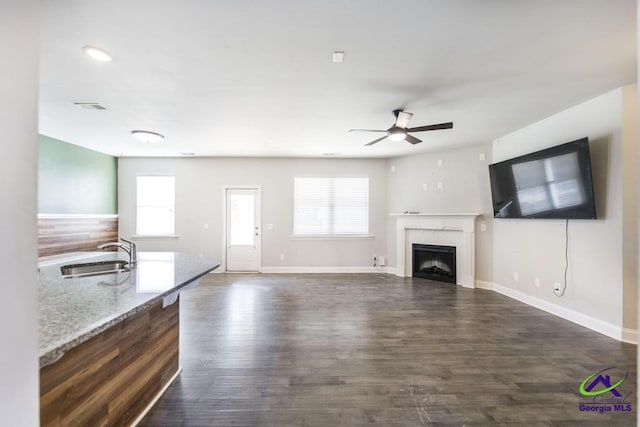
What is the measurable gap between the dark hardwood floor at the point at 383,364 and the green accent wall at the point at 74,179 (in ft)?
10.4

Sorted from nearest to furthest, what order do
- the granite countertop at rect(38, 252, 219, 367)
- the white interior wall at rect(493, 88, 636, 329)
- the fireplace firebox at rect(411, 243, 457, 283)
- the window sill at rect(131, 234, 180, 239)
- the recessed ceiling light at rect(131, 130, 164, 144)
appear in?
the granite countertop at rect(38, 252, 219, 367)
the white interior wall at rect(493, 88, 636, 329)
the recessed ceiling light at rect(131, 130, 164, 144)
the fireplace firebox at rect(411, 243, 457, 283)
the window sill at rect(131, 234, 180, 239)

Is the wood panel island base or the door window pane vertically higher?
the door window pane

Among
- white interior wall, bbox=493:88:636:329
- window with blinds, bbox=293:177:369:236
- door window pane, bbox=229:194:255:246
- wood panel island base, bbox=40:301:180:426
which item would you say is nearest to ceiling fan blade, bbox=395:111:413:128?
white interior wall, bbox=493:88:636:329

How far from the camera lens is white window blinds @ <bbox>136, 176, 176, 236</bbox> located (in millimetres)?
6289

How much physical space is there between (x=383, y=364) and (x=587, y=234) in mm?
2997

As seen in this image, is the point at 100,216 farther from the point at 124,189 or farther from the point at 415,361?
the point at 415,361

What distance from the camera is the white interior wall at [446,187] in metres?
4.94

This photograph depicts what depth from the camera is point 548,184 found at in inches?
138

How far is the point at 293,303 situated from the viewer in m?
4.06

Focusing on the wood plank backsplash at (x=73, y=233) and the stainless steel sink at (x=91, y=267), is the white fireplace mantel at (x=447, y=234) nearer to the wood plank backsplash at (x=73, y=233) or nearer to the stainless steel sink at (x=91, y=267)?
the stainless steel sink at (x=91, y=267)

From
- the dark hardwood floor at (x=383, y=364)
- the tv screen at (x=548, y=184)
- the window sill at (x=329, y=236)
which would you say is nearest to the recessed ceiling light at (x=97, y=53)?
the dark hardwood floor at (x=383, y=364)

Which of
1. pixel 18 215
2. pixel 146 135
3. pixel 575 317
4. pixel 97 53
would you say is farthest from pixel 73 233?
pixel 575 317

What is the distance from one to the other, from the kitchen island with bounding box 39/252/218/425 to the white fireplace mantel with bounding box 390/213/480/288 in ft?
14.9

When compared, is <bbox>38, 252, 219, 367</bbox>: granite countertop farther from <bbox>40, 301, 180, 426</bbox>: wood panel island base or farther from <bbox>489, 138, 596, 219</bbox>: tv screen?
<bbox>489, 138, 596, 219</bbox>: tv screen
